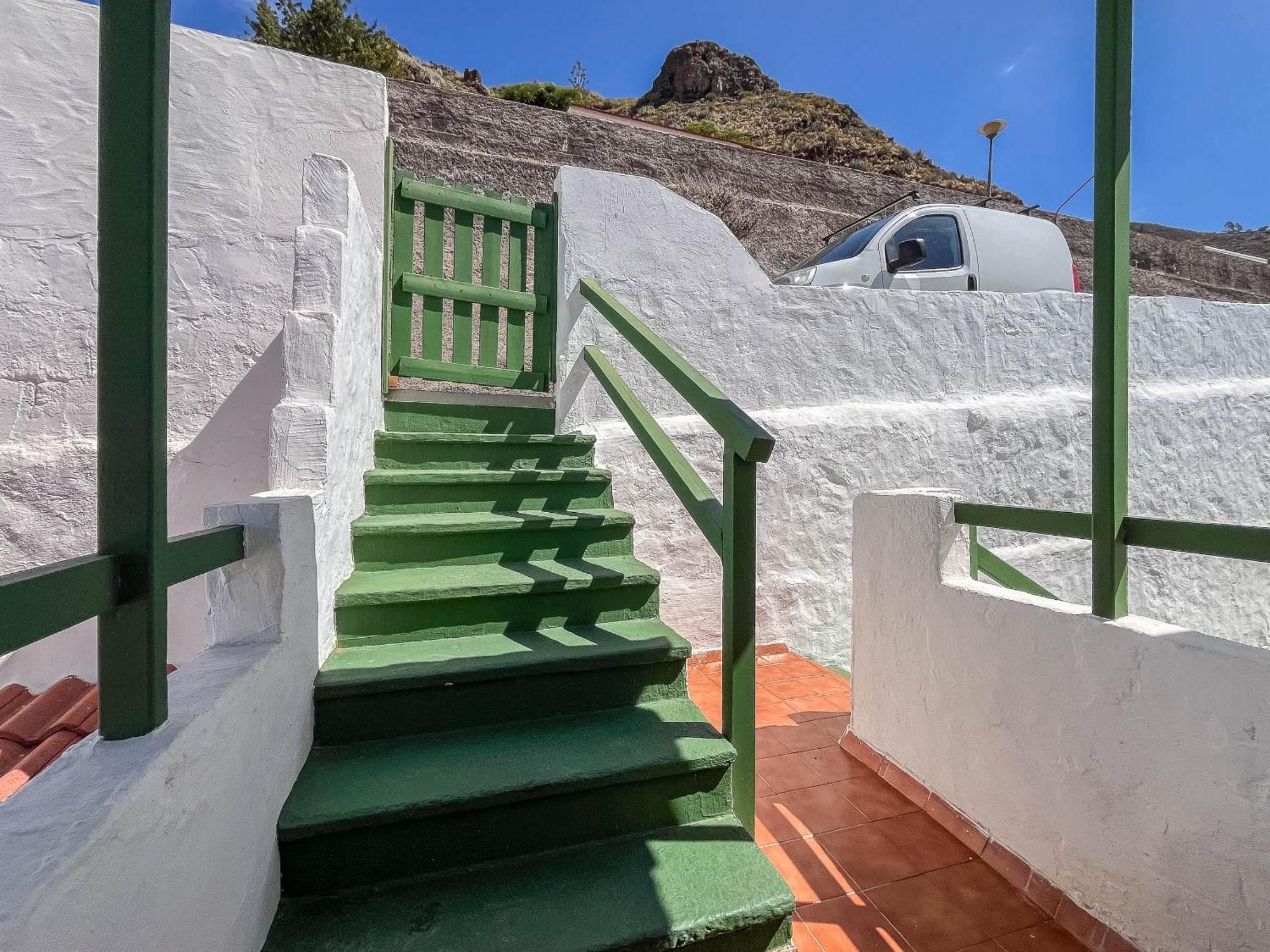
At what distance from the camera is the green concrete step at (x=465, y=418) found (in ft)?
10.6

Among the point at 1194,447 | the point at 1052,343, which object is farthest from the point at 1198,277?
the point at 1052,343

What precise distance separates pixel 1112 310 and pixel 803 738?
6.89 ft

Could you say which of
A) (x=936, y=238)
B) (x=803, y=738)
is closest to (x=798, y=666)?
(x=803, y=738)

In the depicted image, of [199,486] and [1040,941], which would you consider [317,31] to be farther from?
[1040,941]

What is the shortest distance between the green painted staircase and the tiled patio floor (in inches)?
14.9

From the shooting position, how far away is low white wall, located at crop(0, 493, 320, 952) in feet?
2.42

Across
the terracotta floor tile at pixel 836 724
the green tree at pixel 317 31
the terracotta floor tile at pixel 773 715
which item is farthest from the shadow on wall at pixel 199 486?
the green tree at pixel 317 31

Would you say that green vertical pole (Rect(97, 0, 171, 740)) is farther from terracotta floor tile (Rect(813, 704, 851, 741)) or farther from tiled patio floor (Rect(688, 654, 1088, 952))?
terracotta floor tile (Rect(813, 704, 851, 741))

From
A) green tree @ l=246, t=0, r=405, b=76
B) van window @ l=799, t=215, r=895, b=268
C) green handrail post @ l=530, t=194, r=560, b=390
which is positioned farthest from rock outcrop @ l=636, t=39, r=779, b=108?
green handrail post @ l=530, t=194, r=560, b=390

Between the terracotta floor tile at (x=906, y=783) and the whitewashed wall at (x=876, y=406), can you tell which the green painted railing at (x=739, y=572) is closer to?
the terracotta floor tile at (x=906, y=783)

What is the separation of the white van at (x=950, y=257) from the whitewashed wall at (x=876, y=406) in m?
0.65

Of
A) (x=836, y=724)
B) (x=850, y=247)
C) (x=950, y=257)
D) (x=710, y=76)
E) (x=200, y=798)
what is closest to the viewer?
(x=200, y=798)

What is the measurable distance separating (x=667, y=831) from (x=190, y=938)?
3.73ft

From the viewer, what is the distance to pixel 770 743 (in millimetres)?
2797
